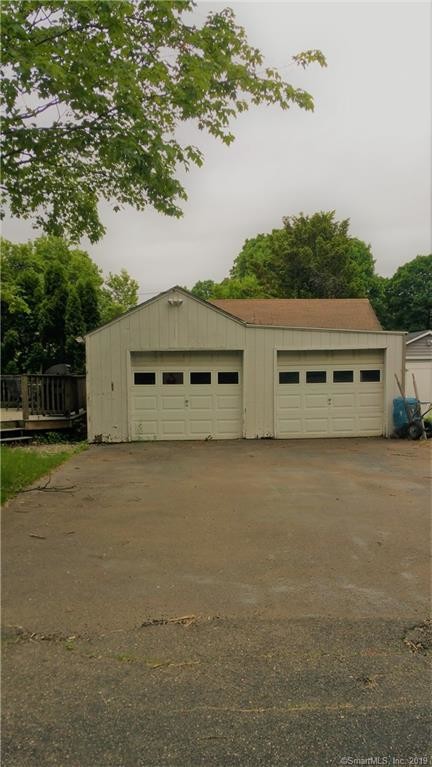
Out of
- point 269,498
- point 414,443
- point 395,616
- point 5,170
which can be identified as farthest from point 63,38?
point 414,443

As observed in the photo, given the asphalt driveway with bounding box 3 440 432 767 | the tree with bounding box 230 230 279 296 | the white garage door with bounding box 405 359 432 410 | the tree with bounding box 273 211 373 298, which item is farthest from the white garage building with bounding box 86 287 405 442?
Answer: the tree with bounding box 230 230 279 296

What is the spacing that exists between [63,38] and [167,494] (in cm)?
568

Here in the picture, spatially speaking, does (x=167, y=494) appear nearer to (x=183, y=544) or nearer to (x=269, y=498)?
(x=269, y=498)

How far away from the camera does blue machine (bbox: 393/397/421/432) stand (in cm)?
1171

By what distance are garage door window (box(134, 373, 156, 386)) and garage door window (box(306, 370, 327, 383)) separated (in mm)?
4225

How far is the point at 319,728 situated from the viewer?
197cm

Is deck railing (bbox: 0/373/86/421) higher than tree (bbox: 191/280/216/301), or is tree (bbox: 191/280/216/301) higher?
tree (bbox: 191/280/216/301)

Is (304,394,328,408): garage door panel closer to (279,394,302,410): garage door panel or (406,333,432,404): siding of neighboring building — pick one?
(279,394,302,410): garage door panel

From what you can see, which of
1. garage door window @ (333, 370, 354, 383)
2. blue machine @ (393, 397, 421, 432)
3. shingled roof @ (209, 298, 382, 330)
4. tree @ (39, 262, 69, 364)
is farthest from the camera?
tree @ (39, 262, 69, 364)

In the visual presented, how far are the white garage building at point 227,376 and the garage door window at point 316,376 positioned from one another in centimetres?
3

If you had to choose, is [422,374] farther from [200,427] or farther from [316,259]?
[200,427]

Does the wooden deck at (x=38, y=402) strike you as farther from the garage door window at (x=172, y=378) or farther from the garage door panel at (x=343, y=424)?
the garage door panel at (x=343, y=424)

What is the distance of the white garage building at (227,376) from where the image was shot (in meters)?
11.8

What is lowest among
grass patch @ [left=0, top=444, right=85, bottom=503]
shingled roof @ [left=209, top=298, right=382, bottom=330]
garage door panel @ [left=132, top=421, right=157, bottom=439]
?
grass patch @ [left=0, top=444, right=85, bottom=503]
